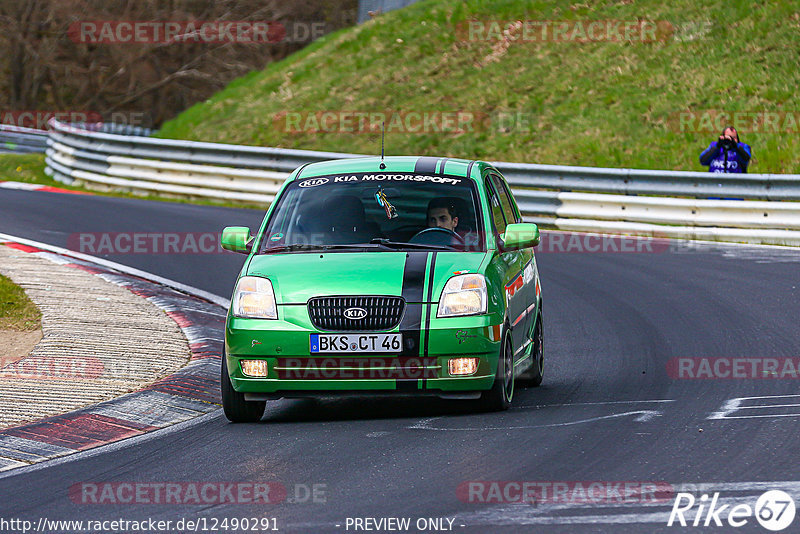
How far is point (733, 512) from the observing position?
5.58 m

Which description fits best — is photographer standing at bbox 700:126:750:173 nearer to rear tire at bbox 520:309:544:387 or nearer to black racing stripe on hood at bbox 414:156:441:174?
rear tire at bbox 520:309:544:387

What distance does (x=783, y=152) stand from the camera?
23391 mm

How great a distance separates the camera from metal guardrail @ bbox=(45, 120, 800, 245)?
1891cm

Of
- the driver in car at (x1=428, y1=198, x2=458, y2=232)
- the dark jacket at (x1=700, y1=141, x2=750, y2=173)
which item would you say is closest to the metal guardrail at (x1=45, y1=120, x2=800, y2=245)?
the dark jacket at (x1=700, y1=141, x2=750, y2=173)

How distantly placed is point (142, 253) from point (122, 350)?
666cm

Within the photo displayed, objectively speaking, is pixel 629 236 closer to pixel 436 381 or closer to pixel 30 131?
pixel 436 381

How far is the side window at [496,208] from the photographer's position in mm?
9102

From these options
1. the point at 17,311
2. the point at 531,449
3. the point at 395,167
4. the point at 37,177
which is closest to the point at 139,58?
the point at 37,177

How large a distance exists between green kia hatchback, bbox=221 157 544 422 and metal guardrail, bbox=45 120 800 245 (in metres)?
10.8

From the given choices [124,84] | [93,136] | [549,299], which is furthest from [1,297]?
[124,84]

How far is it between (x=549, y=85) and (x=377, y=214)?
69.4ft

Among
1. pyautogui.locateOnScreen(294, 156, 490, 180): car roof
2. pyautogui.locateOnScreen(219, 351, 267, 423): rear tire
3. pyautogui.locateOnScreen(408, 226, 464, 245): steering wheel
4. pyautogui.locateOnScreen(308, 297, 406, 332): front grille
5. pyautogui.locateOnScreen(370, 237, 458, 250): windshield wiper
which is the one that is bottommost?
→ pyautogui.locateOnScreen(219, 351, 267, 423): rear tire

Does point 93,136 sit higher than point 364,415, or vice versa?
point 93,136

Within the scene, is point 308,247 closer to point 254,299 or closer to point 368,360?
point 254,299
